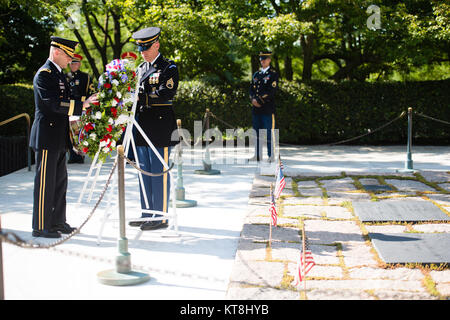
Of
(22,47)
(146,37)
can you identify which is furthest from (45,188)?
(22,47)

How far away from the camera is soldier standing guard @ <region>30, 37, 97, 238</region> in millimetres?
5848

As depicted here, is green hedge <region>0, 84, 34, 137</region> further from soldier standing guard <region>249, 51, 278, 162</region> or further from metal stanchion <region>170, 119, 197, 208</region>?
metal stanchion <region>170, 119, 197, 208</region>

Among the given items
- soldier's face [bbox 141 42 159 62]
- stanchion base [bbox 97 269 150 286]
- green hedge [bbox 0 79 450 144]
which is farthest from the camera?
green hedge [bbox 0 79 450 144]

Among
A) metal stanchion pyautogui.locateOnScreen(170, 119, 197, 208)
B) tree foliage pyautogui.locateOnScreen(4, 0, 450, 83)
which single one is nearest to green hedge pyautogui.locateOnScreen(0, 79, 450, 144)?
tree foliage pyautogui.locateOnScreen(4, 0, 450, 83)

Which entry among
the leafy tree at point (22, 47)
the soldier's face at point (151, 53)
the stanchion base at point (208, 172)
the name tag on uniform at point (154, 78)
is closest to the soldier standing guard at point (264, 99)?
the stanchion base at point (208, 172)

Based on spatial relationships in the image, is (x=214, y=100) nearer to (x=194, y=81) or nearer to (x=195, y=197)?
(x=194, y=81)

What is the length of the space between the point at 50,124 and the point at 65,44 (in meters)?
0.82

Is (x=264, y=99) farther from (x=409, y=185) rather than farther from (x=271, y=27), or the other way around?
(x=409, y=185)

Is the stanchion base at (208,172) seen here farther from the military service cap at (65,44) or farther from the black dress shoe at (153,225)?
the military service cap at (65,44)

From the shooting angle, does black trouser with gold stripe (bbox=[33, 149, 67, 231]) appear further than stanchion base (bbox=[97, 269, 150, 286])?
Yes

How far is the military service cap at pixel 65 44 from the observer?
19.2 feet

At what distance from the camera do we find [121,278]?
14.8ft

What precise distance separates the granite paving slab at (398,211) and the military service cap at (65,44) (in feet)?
12.1

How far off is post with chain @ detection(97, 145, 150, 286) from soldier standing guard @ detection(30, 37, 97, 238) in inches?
62.3
